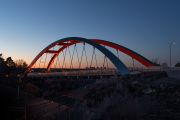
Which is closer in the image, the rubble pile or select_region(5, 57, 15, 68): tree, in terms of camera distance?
the rubble pile

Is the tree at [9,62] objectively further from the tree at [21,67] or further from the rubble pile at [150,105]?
the rubble pile at [150,105]

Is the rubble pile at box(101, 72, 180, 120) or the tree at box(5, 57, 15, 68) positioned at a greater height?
the tree at box(5, 57, 15, 68)

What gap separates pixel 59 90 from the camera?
5862 cm

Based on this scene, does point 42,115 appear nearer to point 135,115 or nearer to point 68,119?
point 68,119

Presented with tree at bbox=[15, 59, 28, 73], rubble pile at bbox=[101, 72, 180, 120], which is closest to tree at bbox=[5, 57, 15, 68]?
tree at bbox=[15, 59, 28, 73]

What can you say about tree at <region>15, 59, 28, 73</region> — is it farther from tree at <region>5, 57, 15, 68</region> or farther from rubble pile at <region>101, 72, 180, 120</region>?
rubble pile at <region>101, 72, 180, 120</region>

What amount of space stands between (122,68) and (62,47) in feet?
75.4

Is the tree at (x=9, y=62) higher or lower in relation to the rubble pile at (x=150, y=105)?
higher

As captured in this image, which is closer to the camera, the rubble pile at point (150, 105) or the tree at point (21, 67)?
the rubble pile at point (150, 105)

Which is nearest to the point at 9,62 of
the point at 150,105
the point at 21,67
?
the point at 21,67

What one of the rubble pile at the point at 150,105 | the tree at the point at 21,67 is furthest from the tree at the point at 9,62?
the rubble pile at the point at 150,105

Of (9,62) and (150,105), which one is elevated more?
(9,62)

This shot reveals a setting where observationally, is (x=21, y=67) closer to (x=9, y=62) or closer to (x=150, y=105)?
(x=9, y=62)

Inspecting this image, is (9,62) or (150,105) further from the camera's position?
(9,62)
